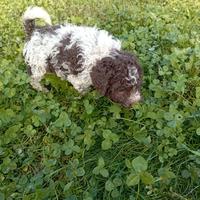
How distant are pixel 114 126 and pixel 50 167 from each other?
2.17 feet

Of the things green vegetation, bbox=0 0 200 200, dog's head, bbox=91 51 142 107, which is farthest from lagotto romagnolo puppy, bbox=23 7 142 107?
green vegetation, bbox=0 0 200 200

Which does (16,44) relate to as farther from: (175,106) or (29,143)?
(175,106)

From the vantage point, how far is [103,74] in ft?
13.7

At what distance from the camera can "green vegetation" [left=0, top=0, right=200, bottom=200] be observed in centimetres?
334

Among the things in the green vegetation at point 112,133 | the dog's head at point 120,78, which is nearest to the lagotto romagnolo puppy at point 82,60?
the dog's head at point 120,78

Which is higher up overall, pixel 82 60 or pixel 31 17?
pixel 31 17

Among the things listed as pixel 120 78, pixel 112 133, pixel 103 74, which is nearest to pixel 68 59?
pixel 103 74

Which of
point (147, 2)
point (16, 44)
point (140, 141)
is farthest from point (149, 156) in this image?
point (147, 2)

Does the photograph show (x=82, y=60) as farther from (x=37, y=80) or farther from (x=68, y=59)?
(x=37, y=80)

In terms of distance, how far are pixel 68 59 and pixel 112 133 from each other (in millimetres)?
1074

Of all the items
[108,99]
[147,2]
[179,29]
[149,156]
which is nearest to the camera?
[149,156]

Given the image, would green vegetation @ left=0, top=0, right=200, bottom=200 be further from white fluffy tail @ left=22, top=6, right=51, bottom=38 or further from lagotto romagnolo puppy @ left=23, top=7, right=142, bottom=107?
white fluffy tail @ left=22, top=6, right=51, bottom=38

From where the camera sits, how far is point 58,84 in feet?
15.1

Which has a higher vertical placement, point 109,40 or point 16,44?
point 109,40
